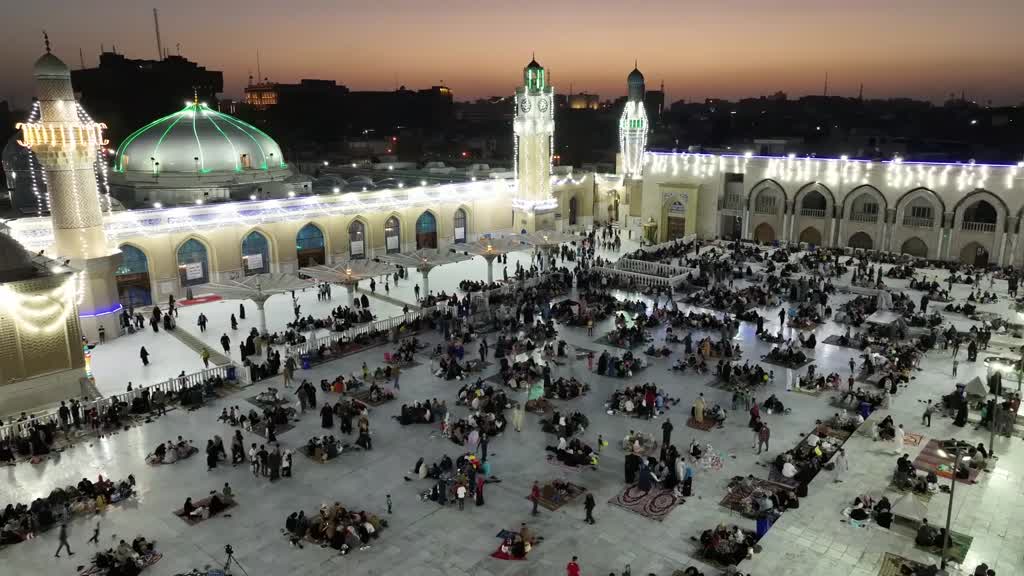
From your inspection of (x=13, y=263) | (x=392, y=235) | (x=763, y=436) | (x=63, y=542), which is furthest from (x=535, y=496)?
(x=392, y=235)

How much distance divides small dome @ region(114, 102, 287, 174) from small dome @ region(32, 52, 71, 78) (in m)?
10.6

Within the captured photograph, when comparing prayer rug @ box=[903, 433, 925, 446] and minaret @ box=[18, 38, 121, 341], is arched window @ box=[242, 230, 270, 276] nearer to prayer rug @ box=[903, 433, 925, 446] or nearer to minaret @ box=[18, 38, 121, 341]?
minaret @ box=[18, 38, 121, 341]

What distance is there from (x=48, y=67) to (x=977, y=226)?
39631mm

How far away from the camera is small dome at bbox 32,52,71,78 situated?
21812 millimetres

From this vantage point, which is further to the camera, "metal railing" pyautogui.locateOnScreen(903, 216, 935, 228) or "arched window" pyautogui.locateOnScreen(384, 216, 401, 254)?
"arched window" pyautogui.locateOnScreen(384, 216, 401, 254)

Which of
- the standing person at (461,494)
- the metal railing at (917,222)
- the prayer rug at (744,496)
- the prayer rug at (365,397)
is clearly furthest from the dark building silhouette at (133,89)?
the prayer rug at (744,496)

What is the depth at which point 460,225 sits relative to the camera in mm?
39875

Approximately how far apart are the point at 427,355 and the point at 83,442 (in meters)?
9.62

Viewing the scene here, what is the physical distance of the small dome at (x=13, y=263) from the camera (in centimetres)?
1823

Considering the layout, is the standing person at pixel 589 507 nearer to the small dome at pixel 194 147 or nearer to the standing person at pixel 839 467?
the standing person at pixel 839 467

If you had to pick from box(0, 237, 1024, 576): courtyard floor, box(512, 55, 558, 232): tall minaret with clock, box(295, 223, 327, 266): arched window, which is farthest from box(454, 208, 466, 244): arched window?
box(0, 237, 1024, 576): courtyard floor

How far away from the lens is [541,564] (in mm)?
12117

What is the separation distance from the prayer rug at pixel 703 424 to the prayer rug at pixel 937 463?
434 centimetres

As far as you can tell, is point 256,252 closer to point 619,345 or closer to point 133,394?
point 133,394
